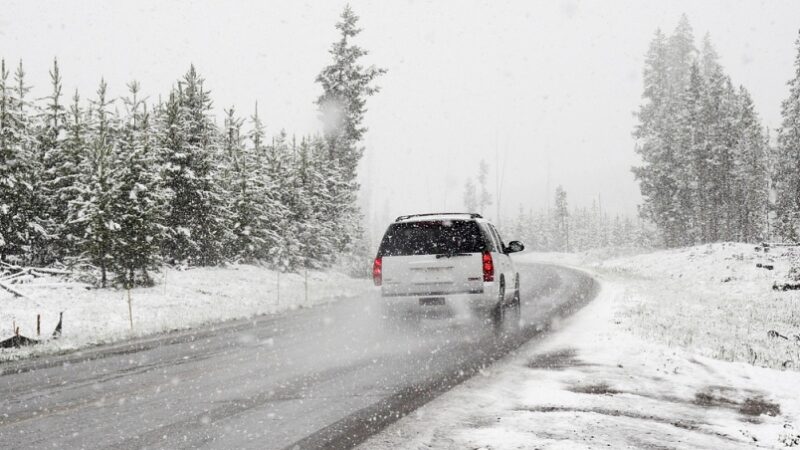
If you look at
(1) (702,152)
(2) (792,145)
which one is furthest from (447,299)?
(1) (702,152)

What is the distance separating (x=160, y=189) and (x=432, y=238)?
13.9 metres

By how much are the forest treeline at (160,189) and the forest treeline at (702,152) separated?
84.2ft

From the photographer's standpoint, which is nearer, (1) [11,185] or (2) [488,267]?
(2) [488,267]

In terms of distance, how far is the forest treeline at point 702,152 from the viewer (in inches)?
1719

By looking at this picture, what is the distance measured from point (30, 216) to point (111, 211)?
469 cm

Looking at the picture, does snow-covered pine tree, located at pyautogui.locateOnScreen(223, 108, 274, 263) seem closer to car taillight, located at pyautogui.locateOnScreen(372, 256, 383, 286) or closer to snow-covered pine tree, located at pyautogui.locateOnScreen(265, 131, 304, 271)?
snow-covered pine tree, located at pyautogui.locateOnScreen(265, 131, 304, 271)

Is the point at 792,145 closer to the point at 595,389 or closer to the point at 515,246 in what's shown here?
the point at 515,246

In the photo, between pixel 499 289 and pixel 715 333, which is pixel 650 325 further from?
pixel 499 289

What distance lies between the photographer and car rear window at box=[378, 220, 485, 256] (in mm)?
10969

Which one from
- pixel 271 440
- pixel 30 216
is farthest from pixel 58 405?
pixel 30 216

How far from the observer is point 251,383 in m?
6.84

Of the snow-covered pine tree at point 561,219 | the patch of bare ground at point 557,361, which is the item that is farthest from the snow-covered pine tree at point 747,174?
the snow-covered pine tree at point 561,219

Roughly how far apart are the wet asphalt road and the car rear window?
1234mm

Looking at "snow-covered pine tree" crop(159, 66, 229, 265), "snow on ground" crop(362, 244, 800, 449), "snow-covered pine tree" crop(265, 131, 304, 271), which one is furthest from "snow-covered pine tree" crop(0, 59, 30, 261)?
"snow on ground" crop(362, 244, 800, 449)
